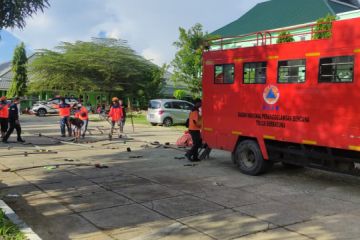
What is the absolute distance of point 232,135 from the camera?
10328 millimetres

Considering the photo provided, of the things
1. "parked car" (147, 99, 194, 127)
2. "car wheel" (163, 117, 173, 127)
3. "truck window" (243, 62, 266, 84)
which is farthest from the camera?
"car wheel" (163, 117, 173, 127)

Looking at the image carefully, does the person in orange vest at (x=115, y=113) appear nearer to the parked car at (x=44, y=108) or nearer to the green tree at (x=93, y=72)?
the parked car at (x=44, y=108)

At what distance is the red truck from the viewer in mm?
7870

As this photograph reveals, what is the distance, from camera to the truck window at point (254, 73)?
940cm

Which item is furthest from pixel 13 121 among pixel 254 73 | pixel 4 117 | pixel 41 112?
pixel 41 112

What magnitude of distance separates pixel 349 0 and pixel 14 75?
1586 inches

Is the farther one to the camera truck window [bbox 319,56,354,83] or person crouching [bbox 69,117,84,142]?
person crouching [bbox 69,117,84,142]

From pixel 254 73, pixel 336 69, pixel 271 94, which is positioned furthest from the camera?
pixel 254 73

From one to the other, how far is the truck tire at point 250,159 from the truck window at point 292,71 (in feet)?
5.75

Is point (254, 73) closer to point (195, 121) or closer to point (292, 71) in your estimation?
point (292, 71)

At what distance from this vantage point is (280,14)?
4156cm

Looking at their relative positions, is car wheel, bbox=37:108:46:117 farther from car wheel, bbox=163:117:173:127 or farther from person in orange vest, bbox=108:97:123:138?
person in orange vest, bbox=108:97:123:138

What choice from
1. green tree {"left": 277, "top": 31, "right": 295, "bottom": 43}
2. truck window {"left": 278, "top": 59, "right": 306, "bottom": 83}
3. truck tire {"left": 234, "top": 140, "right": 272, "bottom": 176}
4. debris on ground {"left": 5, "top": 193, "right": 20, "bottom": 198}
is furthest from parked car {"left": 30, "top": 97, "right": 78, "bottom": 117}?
truck window {"left": 278, "top": 59, "right": 306, "bottom": 83}

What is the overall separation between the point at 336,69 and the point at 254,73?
2053mm
